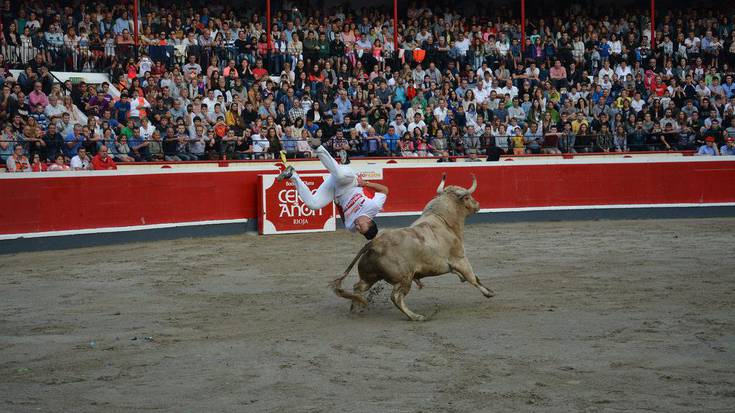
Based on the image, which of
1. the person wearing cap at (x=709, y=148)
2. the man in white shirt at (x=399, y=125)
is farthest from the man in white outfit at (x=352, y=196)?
the person wearing cap at (x=709, y=148)

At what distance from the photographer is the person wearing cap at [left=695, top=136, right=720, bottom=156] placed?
2114 cm

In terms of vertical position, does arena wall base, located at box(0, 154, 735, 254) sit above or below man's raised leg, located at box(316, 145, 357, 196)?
below

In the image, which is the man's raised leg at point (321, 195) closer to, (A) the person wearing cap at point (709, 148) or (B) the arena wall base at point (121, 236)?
(B) the arena wall base at point (121, 236)

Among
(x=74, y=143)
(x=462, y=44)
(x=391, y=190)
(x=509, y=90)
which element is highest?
(x=462, y=44)

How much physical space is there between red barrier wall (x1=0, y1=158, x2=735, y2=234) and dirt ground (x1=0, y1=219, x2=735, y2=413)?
124 centimetres

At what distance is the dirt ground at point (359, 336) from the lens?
6.73m

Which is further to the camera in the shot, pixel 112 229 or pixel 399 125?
pixel 399 125

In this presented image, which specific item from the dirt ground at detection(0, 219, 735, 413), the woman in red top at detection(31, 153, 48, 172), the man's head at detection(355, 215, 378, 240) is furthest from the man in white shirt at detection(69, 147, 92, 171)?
the man's head at detection(355, 215, 378, 240)

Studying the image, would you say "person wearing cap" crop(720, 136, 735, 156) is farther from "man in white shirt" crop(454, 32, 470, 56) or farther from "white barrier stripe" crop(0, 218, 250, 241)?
"white barrier stripe" crop(0, 218, 250, 241)

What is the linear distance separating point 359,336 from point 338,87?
13.6 metres

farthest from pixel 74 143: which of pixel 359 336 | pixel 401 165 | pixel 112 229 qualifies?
pixel 359 336

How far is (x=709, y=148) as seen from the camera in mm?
21266

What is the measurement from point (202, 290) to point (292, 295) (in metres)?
1.16

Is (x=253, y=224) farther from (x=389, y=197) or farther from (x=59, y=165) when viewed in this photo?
(x=59, y=165)
